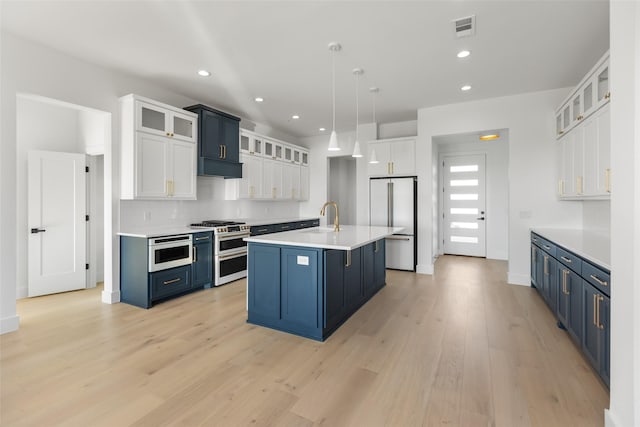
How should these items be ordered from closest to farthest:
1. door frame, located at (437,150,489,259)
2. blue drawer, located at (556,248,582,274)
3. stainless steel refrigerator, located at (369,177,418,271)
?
blue drawer, located at (556,248,582,274) → stainless steel refrigerator, located at (369,177,418,271) → door frame, located at (437,150,489,259)

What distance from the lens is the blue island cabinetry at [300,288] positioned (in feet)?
8.95

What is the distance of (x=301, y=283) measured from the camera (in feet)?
9.21

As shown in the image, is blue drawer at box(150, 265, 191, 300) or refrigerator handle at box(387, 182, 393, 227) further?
refrigerator handle at box(387, 182, 393, 227)

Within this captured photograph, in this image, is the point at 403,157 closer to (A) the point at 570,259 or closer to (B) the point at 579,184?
(B) the point at 579,184

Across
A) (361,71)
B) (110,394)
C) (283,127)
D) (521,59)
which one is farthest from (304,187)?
(110,394)

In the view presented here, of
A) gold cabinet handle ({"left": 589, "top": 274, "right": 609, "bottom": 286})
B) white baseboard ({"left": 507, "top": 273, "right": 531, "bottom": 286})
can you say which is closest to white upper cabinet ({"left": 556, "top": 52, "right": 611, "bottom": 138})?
gold cabinet handle ({"left": 589, "top": 274, "right": 609, "bottom": 286})

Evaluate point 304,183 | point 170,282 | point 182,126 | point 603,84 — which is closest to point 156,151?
point 182,126

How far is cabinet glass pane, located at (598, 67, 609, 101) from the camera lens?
2.67 m

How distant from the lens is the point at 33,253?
3932mm

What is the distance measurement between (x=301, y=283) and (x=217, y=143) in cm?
298

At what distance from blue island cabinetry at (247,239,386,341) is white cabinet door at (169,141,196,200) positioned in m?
1.84

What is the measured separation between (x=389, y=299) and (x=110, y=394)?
3.02m

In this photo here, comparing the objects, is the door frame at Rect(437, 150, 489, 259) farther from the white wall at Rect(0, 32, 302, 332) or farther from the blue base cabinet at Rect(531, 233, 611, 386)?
the white wall at Rect(0, 32, 302, 332)

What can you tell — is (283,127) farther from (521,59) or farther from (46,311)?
(46,311)
